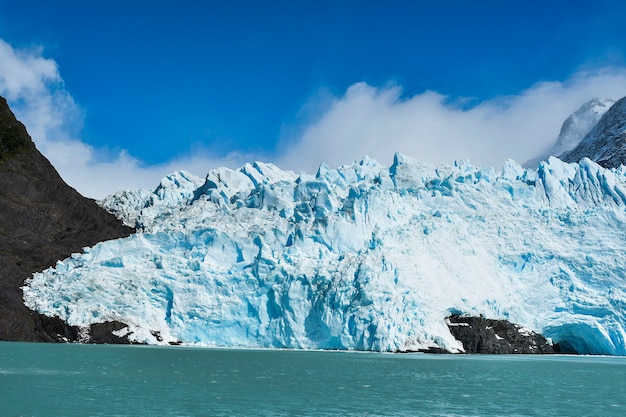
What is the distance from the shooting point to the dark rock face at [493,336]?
1885 inches

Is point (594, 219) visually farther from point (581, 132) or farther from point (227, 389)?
point (581, 132)

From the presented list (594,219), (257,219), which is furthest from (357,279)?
(594,219)

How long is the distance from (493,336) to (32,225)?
1664 inches

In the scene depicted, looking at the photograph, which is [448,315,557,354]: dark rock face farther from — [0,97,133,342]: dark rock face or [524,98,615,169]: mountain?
[524,98,615,169]: mountain

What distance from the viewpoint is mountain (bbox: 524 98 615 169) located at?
112875 mm

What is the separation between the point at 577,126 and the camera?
11556cm

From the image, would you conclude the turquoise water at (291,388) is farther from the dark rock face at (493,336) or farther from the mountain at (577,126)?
the mountain at (577,126)

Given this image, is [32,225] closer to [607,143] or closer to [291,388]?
[291,388]

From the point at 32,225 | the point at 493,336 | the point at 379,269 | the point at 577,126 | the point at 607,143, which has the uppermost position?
the point at 577,126

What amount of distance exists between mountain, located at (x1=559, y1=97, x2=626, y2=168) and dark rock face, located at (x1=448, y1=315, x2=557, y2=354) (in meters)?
36.1

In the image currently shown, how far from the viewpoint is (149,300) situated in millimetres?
52219

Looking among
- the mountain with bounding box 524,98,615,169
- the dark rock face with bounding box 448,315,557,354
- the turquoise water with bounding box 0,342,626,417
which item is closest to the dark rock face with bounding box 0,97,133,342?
the turquoise water with bounding box 0,342,626,417

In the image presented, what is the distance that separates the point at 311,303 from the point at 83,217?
3016cm

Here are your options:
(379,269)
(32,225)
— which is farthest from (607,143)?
(32,225)
